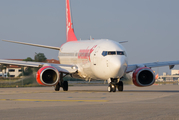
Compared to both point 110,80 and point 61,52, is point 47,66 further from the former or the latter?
point 61,52

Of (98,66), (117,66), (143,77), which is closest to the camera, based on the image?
(117,66)

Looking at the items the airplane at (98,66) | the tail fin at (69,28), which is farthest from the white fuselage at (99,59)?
the tail fin at (69,28)

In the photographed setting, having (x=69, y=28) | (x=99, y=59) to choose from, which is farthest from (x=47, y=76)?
(x=69, y=28)

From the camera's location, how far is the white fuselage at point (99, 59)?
83.9ft

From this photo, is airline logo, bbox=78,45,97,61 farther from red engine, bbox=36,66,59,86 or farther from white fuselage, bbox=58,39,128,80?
red engine, bbox=36,66,59,86

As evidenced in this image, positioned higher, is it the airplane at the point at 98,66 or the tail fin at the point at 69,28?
the tail fin at the point at 69,28

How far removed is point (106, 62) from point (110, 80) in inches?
53.5

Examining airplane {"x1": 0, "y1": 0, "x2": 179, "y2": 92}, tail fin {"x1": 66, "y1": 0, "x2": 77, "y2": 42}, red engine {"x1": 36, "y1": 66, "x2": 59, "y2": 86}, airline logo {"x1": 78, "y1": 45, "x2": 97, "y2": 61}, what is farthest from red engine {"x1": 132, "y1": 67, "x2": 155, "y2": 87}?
tail fin {"x1": 66, "y1": 0, "x2": 77, "y2": 42}

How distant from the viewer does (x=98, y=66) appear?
26.9 m

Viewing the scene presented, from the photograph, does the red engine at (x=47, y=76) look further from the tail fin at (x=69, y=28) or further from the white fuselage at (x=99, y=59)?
the tail fin at (x=69, y=28)

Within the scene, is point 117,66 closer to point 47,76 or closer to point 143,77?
point 143,77

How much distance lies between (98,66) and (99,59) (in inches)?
19.3

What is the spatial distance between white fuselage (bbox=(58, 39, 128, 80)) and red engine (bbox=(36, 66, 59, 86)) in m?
2.33

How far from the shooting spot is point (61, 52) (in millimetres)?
35531
